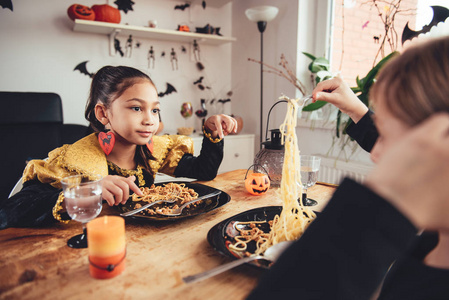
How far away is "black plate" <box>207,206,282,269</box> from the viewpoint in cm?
65

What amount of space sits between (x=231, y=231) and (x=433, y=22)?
2.07m

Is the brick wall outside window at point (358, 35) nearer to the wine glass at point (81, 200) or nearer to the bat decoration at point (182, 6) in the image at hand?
the bat decoration at point (182, 6)

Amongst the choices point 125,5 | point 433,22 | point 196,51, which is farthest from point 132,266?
point 196,51

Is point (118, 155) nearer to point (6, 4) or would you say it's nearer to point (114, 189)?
point (114, 189)

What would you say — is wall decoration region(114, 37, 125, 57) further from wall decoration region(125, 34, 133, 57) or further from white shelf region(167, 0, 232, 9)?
white shelf region(167, 0, 232, 9)

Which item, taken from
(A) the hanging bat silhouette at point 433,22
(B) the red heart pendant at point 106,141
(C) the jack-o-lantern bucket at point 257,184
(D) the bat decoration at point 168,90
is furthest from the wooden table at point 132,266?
(D) the bat decoration at point 168,90

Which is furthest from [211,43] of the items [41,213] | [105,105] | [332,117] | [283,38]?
Answer: [41,213]

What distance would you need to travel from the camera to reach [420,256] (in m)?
0.59

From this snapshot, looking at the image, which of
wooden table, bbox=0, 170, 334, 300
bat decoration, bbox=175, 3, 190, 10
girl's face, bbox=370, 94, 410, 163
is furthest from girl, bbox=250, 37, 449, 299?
bat decoration, bbox=175, 3, 190, 10

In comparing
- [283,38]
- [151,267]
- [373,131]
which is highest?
[283,38]

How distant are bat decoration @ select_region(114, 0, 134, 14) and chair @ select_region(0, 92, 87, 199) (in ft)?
4.02

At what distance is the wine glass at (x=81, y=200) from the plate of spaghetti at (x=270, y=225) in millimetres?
294

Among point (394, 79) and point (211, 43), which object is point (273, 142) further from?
point (211, 43)

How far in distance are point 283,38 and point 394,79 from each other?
8.42ft
